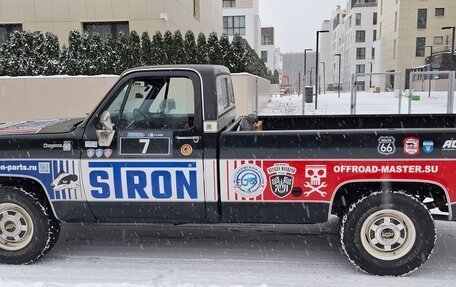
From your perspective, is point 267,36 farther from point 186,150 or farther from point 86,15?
point 186,150

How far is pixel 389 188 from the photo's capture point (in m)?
4.24

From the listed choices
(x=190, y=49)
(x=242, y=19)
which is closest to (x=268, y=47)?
(x=242, y=19)

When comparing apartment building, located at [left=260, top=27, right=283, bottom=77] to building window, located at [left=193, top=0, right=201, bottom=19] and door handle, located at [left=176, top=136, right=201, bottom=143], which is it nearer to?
building window, located at [left=193, top=0, right=201, bottom=19]

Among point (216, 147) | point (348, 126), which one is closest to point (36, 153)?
point (216, 147)

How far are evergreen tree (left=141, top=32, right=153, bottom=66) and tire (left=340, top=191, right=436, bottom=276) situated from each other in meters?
11.0

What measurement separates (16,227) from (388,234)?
11.5 ft

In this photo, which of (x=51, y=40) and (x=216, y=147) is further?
(x=51, y=40)

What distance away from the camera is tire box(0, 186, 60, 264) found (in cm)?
453

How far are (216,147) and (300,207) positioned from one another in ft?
3.09

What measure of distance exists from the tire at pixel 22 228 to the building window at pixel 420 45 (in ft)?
198

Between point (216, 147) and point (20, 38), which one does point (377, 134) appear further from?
point (20, 38)

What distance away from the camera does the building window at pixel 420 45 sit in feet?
189

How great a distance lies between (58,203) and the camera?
14.8 ft

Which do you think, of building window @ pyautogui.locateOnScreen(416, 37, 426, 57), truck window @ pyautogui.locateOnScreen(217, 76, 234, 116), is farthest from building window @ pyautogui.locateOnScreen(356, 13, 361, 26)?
truck window @ pyautogui.locateOnScreen(217, 76, 234, 116)
